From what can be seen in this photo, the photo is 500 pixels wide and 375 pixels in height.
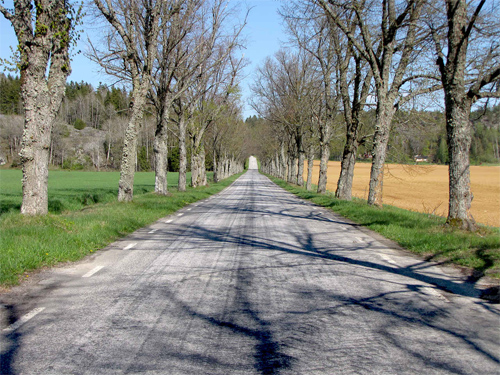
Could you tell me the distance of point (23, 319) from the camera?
13.8 feet

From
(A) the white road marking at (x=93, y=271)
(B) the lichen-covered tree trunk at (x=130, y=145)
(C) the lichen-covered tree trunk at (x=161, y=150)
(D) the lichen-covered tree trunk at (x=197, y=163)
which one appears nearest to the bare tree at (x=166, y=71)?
(C) the lichen-covered tree trunk at (x=161, y=150)

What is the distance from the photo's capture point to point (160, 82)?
21.5 m

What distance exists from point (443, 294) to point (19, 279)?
577 cm

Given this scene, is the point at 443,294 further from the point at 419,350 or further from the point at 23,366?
the point at 23,366

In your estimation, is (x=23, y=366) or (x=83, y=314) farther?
(x=83, y=314)

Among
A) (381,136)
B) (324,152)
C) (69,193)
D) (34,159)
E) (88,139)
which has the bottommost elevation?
(69,193)

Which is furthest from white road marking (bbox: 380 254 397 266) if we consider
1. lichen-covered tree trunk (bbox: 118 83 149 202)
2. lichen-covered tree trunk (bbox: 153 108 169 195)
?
lichen-covered tree trunk (bbox: 153 108 169 195)

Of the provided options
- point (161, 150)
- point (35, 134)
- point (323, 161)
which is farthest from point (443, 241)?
point (323, 161)

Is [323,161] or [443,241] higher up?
[323,161]

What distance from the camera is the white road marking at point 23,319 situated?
395 cm

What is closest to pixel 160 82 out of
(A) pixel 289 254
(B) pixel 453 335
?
(A) pixel 289 254

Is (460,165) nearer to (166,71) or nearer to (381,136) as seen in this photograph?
(381,136)

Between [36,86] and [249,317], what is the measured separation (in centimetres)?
838

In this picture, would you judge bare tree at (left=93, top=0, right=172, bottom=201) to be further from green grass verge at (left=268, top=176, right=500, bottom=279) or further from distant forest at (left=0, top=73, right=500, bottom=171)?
distant forest at (left=0, top=73, right=500, bottom=171)
